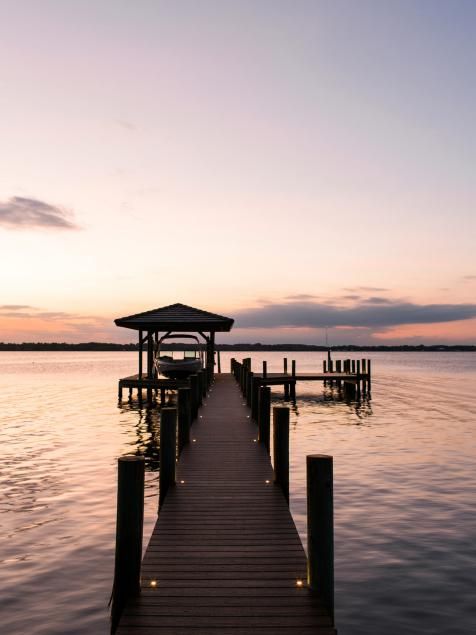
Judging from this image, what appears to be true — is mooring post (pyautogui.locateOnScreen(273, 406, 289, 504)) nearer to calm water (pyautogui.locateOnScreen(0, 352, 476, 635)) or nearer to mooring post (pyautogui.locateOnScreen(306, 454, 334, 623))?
calm water (pyautogui.locateOnScreen(0, 352, 476, 635))

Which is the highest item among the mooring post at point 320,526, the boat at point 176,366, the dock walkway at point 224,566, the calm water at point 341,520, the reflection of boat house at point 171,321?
the reflection of boat house at point 171,321

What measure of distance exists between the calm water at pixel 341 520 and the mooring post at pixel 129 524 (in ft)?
6.99

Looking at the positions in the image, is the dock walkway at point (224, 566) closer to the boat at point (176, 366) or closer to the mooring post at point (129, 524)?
the mooring post at point (129, 524)

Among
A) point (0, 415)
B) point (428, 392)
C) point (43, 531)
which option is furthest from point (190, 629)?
point (428, 392)

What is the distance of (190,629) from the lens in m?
4.89

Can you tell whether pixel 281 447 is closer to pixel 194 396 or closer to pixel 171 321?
pixel 194 396

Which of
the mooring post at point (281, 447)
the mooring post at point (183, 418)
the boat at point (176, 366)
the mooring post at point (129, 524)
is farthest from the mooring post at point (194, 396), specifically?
the boat at point (176, 366)

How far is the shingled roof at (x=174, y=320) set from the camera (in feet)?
93.8

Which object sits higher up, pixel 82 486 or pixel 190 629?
pixel 190 629

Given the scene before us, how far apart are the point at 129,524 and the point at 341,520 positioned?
6.95 m

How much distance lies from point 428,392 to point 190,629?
149ft

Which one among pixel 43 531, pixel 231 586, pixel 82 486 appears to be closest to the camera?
pixel 231 586

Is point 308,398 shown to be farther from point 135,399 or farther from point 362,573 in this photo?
point 362,573

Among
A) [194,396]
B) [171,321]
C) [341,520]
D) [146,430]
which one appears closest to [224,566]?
[341,520]
